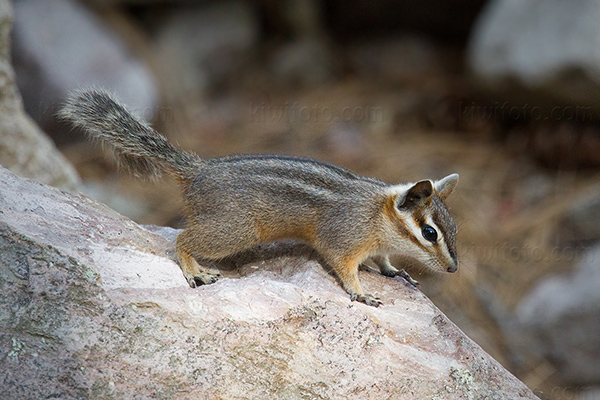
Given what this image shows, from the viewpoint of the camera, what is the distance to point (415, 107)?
9.14 metres

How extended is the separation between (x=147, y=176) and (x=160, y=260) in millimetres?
863

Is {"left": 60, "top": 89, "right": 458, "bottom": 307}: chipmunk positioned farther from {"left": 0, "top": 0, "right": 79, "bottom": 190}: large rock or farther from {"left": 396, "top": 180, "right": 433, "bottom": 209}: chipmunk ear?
{"left": 0, "top": 0, "right": 79, "bottom": 190}: large rock

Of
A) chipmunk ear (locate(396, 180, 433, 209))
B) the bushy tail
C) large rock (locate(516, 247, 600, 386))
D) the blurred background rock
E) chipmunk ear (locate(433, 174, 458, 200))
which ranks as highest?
the bushy tail

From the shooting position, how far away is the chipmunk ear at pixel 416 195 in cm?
361

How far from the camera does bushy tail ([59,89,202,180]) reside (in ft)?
12.7

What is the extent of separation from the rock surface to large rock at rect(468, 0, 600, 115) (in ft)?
16.8

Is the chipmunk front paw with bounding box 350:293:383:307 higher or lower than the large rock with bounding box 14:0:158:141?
lower

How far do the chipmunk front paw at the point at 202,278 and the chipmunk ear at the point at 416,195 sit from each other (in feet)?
3.80

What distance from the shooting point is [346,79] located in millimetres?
9906

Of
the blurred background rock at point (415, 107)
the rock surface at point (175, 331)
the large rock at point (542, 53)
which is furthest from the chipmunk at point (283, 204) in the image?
the large rock at point (542, 53)

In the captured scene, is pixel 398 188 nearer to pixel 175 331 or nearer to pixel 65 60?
pixel 175 331

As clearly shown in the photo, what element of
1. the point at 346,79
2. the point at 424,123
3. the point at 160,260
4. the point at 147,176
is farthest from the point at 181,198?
the point at 346,79

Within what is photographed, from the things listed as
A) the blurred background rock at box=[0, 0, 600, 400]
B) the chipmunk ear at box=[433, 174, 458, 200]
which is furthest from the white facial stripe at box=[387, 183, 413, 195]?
the blurred background rock at box=[0, 0, 600, 400]

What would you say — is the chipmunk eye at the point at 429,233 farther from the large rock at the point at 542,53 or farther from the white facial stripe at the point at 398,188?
the large rock at the point at 542,53
